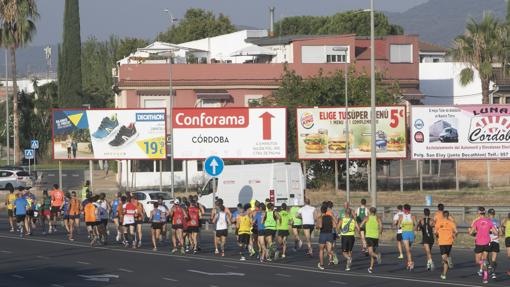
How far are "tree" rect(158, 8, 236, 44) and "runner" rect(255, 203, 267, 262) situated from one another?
105284 mm

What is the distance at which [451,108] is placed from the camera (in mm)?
60719

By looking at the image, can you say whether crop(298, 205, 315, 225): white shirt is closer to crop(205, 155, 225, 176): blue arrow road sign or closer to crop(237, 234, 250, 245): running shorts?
crop(237, 234, 250, 245): running shorts

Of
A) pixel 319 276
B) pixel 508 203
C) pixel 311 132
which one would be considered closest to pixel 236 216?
pixel 319 276

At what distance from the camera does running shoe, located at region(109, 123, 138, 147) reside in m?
63.0

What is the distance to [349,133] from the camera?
199 ft

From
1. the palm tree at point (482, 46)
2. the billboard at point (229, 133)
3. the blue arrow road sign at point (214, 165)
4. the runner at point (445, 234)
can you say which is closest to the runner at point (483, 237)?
the runner at point (445, 234)

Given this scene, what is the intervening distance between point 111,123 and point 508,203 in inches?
874

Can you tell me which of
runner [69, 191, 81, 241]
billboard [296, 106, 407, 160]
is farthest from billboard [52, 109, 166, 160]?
runner [69, 191, 81, 241]

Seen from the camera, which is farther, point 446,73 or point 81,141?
point 446,73

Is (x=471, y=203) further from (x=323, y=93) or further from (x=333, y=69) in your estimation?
(x=333, y=69)

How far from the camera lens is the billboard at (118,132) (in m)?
63.0

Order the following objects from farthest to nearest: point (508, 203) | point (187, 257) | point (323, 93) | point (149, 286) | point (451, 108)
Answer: point (323, 93)
point (451, 108)
point (508, 203)
point (187, 257)
point (149, 286)

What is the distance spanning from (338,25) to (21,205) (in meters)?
92.4

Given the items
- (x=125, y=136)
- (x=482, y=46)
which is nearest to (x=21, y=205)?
(x=125, y=136)
